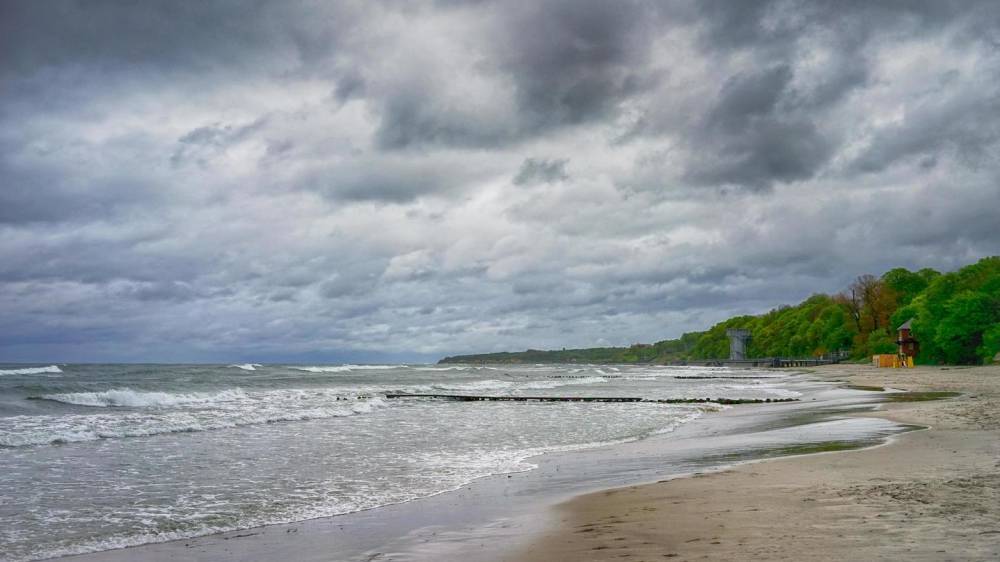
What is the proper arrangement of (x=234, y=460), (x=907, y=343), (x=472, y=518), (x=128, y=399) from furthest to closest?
1. (x=907, y=343)
2. (x=128, y=399)
3. (x=234, y=460)
4. (x=472, y=518)

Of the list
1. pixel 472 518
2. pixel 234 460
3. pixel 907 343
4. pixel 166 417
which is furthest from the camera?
pixel 907 343

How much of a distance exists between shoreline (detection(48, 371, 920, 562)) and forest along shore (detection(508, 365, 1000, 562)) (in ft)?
2.25

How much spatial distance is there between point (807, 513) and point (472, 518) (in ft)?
14.7

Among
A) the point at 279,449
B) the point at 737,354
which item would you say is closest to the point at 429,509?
the point at 279,449

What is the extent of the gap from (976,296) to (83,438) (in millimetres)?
78274

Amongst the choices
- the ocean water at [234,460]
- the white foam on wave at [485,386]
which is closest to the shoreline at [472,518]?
the ocean water at [234,460]

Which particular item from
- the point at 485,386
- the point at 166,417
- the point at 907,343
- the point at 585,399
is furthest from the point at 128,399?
the point at 907,343

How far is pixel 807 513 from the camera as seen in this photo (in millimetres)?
→ 8453

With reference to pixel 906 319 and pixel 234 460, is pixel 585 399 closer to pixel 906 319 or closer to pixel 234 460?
pixel 234 460

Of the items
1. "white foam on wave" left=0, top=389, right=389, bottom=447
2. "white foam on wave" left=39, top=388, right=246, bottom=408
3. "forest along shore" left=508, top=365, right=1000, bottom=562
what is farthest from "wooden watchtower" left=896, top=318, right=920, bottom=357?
"forest along shore" left=508, top=365, right=1000, bottom=562

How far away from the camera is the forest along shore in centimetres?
674

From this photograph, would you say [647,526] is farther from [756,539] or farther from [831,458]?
[831,458]

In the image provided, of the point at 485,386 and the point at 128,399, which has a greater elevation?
the point at 128,399

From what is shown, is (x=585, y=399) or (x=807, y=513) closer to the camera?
(x=807, y=513)
